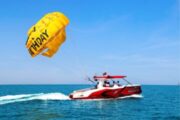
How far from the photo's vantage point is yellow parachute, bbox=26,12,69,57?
32.1 metres

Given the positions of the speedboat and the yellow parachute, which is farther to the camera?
the speedboat

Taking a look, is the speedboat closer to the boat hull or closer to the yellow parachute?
the boat hull

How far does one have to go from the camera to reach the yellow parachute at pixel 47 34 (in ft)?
105

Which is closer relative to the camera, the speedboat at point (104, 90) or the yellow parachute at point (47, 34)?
the yellow parachute at point (47, 34)

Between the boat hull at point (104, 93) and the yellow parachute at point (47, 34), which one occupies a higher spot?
the yellow parachute at point (47, 34)

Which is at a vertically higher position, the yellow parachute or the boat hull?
the yellow parachute

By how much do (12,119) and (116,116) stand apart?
9239mm

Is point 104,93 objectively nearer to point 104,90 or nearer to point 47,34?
point 104,90

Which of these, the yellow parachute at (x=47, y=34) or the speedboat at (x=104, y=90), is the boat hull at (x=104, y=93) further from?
the yellow parachute at (x=47, y=34)

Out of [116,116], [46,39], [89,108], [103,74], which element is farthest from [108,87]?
[46,39]

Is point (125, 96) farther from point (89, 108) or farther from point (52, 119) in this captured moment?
point (52, 119)

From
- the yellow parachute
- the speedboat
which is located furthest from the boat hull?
the yellow parachute

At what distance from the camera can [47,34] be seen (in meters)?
32.3

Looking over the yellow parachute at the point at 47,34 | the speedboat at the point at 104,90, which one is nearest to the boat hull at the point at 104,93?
the speedboat at the point at 104,90
